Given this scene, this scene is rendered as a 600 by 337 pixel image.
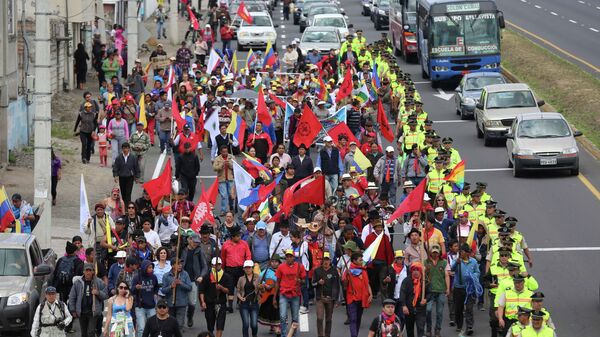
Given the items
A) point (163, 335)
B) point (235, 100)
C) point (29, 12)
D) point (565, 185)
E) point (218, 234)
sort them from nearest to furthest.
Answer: point (163, 335) → point (218, 234) → point (565, 185) → point (235, 100) → point (29, 12)

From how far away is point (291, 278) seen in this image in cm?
2180

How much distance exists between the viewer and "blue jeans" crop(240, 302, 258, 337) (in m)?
21.8

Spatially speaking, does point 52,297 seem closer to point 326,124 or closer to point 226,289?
point 226,289

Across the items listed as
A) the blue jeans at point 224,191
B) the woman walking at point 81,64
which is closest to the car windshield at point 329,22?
the woman walking at point 81,64

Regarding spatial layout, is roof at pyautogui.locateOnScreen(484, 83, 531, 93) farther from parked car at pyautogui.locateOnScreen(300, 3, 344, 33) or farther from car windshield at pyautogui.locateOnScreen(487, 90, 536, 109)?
parked car at pyautogui.locateOnScreen(300, 3, 344, 33)

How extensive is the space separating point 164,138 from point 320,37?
58.9 ft

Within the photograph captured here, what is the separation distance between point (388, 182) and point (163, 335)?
37.2ft

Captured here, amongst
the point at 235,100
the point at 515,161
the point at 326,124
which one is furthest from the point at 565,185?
the point at 235,100

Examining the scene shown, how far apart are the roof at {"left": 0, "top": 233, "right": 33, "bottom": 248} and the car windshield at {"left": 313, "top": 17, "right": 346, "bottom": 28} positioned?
36367mm

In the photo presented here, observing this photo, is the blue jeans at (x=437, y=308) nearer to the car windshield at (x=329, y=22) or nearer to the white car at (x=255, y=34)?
the white car at (x=255, y=34)

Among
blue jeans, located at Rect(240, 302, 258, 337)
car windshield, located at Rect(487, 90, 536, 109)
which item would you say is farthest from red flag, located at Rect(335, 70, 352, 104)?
blue jeans, located at Rect(240, 302, 258, 337)

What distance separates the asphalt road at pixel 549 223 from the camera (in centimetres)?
2331

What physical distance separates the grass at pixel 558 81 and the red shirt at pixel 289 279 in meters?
19.1

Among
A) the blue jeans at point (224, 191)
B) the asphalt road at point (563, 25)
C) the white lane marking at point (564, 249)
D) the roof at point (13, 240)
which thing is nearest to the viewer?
the roof at point (13, 240)
